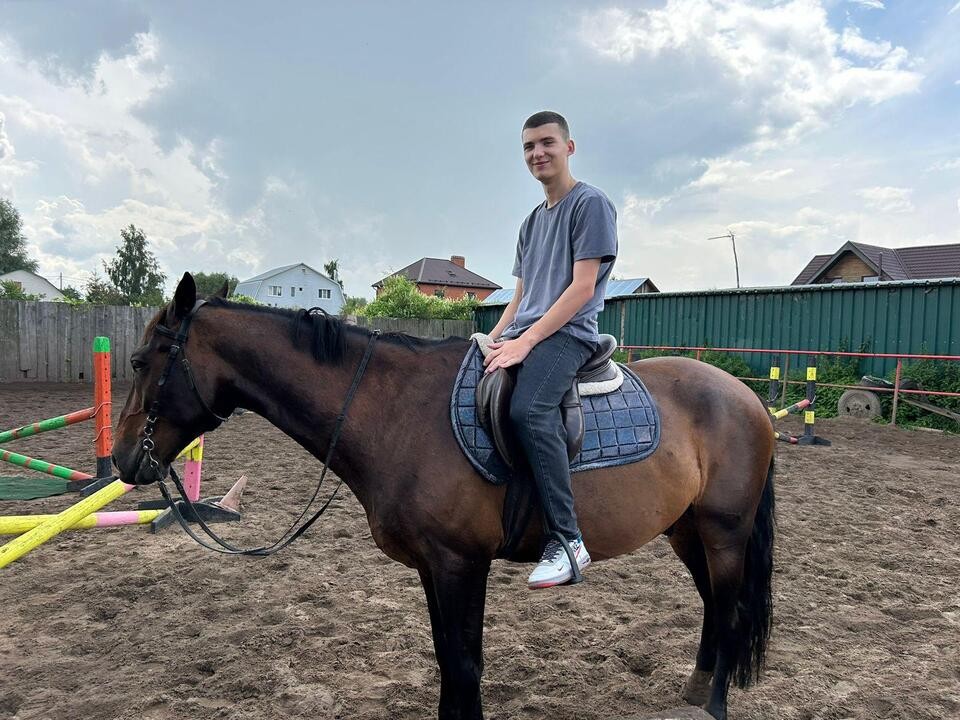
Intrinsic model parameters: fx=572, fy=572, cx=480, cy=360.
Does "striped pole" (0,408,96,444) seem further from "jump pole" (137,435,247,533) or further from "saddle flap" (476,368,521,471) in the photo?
"saddle flap" (476,368,521,471)

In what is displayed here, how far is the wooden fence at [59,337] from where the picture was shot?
14.5 m

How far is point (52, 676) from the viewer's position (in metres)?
2.83

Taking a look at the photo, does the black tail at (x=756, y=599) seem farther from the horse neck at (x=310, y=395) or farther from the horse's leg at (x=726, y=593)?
the horse neck at (x=310, y=395)

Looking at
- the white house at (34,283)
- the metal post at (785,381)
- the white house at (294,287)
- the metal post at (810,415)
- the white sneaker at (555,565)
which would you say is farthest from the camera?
the white house at (294,287)

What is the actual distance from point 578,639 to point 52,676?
272cm

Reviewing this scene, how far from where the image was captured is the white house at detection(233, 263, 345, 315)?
6006 cm

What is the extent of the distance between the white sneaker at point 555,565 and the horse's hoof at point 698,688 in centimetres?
114

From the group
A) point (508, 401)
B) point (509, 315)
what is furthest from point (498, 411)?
point (509, 315)

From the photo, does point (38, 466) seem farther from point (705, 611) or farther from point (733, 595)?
point (733, 595)

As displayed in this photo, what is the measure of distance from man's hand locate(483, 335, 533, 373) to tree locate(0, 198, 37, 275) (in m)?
55.7

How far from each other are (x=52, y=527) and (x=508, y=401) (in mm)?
2373

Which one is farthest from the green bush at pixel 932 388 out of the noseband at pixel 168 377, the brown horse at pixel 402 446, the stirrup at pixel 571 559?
the noseband at pixel 168 377

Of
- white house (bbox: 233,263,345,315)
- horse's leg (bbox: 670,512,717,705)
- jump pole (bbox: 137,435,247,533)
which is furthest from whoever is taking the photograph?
white house (bbox: 233,263,345,315)

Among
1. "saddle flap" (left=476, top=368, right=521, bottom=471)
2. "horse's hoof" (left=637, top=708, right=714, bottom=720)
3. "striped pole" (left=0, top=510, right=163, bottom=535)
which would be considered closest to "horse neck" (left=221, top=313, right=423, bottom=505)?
"saddle flap" (left=476, top=368, right=521, bottom=471)
